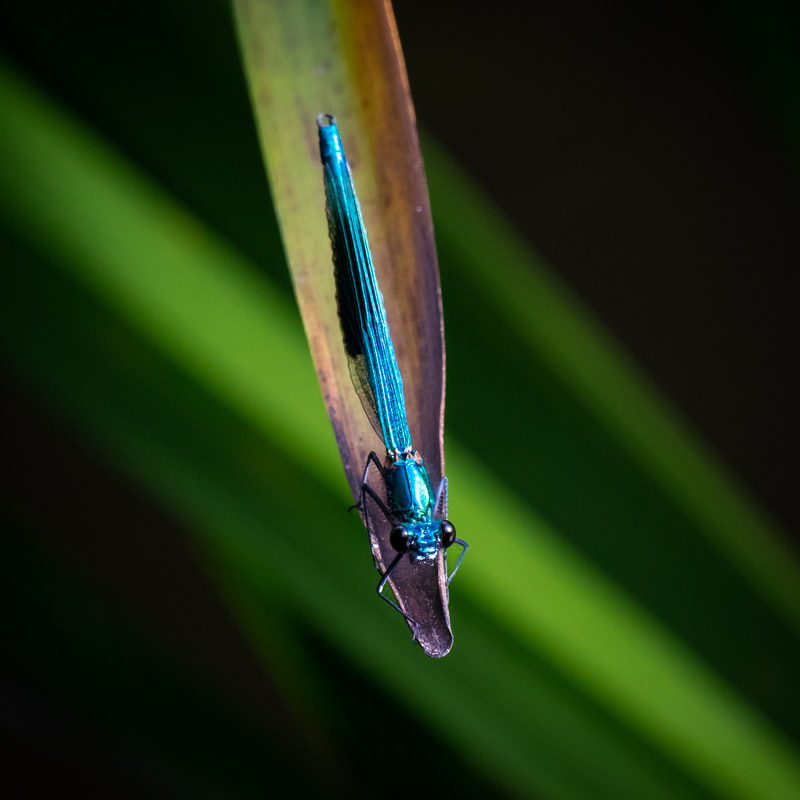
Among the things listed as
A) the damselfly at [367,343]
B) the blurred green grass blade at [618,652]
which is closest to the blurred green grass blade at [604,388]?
the blurred green grass blade at [618,652]

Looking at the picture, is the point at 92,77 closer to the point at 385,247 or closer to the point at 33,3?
the point at 33,3

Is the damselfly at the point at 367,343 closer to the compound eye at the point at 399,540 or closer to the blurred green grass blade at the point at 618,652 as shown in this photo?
the compound eye at the point at 399,540

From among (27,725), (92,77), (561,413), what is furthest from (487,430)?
(27,725)

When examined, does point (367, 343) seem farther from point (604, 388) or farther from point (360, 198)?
point (604, 388)

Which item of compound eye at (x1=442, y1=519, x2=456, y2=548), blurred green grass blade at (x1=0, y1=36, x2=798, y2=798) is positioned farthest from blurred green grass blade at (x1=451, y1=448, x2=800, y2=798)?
compound eye at (x1=442, y1=519, x2=456, y2=548)

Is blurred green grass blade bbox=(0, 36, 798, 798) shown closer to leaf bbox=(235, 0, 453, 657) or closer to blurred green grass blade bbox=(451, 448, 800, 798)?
blurred green grass blade bbox=(451, 448, 800, 798)
